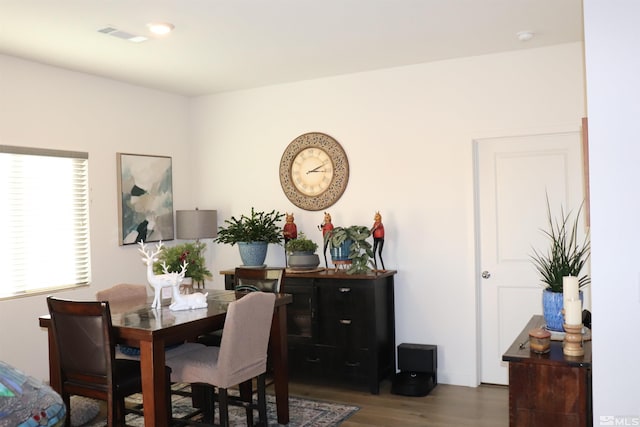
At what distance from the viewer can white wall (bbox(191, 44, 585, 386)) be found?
469 centimetres

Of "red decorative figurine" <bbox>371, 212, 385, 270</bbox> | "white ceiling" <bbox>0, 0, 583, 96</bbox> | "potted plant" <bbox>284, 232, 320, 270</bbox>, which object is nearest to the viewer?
"white ceiling" <bbox>0, 0, 583, 96</bbox>

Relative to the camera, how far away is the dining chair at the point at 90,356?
3.16 metres

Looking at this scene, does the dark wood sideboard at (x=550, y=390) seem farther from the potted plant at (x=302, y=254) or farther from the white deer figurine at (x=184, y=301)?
the potted plant at (x=302, y=254)

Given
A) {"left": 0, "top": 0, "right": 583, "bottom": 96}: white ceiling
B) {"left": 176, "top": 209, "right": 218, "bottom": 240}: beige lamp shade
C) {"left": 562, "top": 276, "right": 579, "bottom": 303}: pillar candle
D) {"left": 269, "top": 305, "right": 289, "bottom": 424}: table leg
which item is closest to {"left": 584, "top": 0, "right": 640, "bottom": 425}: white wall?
Answer: {"left": 562, "top": 276, "right": 579, "bottom": 303}: pillar candle

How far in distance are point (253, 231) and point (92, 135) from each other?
1.64 metres

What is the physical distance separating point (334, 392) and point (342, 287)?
84cm

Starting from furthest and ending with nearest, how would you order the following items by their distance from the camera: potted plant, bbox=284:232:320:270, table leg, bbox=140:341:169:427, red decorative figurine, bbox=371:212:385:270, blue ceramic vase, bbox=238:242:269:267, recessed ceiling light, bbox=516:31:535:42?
blue ceramic vase, bbox=238:242:269:267
potted plant, bbox=284:232:320:270
red decorative figurine, bbox=371:212:385:270
recessed ceiling light, bbox=516:31:535:42
table leg, bbox=140:341:169:427

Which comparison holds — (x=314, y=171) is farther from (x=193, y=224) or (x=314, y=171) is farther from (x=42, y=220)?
(x=42, y=220)

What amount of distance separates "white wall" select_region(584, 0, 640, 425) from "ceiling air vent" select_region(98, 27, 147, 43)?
2.94 metres

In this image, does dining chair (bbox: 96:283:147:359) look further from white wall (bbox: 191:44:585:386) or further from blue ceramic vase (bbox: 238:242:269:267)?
white wall (bbox: 191:44:585:386)

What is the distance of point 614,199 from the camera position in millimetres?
2270

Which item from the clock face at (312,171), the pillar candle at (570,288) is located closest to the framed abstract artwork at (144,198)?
the clock face at (312,171)

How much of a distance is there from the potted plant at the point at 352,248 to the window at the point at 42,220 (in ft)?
7.07

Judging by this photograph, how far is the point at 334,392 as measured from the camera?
4.82 m
